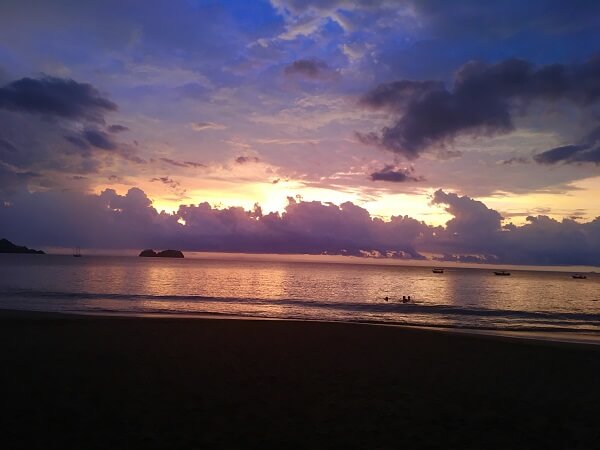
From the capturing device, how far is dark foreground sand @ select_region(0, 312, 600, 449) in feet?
24.4

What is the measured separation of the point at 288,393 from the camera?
32.4 feet

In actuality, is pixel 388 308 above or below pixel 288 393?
below

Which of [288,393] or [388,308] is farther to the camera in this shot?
[388,308]

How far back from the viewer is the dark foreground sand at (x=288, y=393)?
7.44 m

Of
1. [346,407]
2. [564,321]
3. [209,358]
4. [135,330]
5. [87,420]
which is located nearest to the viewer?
[87,420]

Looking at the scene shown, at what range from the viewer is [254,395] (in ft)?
31.8

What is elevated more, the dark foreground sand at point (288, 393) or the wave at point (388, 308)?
the dark foreground sand at point (288, 393)

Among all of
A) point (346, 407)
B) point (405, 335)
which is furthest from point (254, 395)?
point (405, 335)

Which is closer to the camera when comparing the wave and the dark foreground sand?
the dark foreground sand

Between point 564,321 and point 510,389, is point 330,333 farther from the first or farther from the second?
point 564,321

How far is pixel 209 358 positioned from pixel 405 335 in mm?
9596

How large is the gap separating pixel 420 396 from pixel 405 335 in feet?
31.4

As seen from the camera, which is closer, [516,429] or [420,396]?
[516,429]

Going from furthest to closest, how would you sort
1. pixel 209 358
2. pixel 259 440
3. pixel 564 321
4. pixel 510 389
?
pixel 564 321
pixel 209 358
pixel 510 389
pixel 259 440
